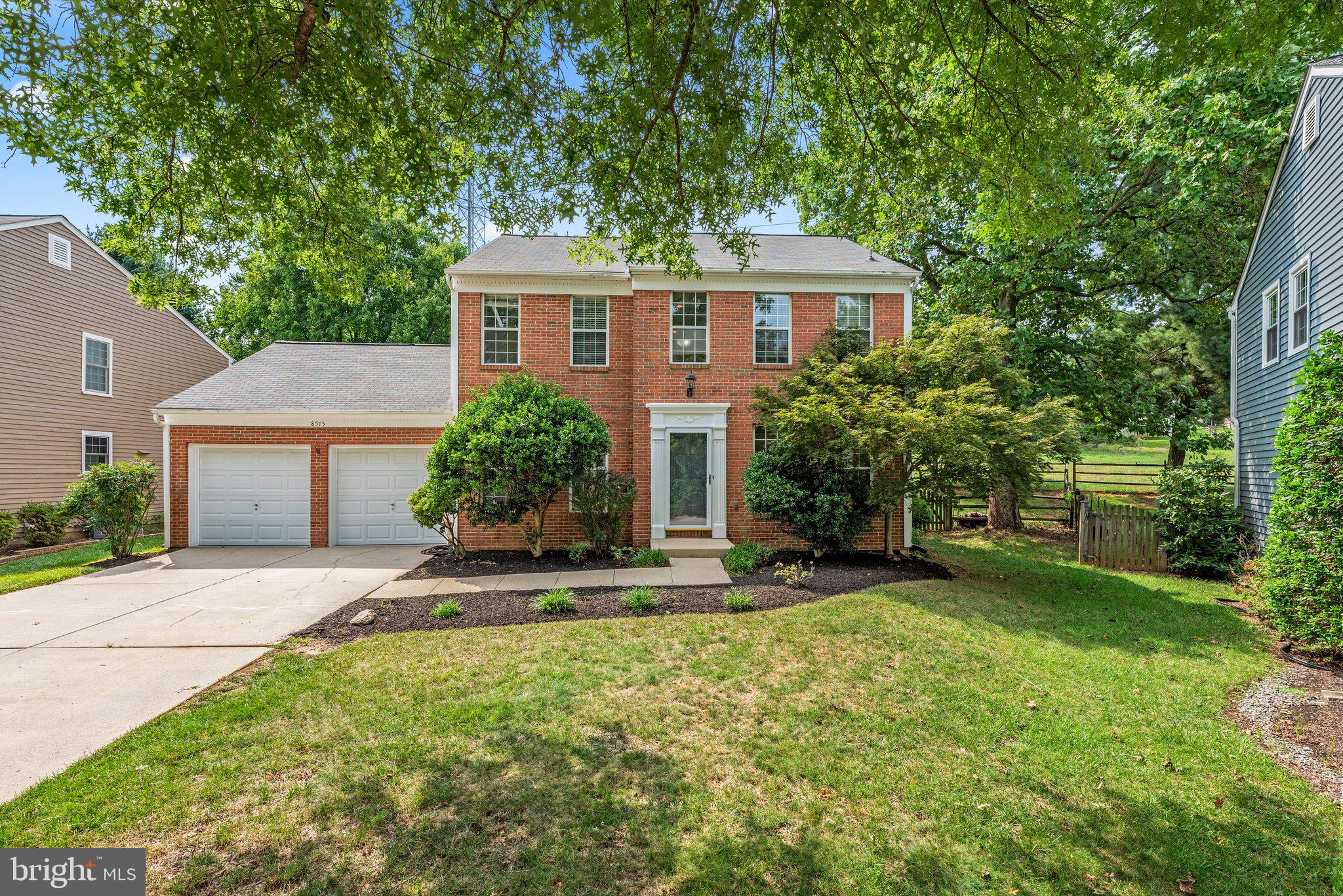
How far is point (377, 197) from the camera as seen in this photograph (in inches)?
205

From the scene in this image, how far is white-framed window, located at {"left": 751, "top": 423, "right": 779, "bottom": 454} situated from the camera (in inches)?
418

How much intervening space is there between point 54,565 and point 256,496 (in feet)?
10.2

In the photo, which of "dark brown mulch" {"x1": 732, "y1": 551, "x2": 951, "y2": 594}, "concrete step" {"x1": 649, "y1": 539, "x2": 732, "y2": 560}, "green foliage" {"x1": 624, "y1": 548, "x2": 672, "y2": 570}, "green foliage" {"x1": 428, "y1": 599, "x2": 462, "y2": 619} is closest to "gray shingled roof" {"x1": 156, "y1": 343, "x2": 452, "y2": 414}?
"green foliage" {"x1": 624, "y1": 548, "x2": 672, "y2": 570}

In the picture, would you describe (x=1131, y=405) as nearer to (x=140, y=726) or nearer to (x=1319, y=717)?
(x=1319, y=717)

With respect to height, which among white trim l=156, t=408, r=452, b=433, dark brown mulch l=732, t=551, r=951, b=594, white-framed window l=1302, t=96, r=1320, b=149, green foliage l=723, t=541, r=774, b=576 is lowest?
dark brown mulch l=732, t=551, r=951, b=594

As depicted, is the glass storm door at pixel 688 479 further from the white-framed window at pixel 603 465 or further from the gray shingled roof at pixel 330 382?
the gray shingled roof at pixel 330 382

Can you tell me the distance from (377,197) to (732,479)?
7291 mm

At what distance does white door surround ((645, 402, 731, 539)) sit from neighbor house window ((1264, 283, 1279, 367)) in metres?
8.85

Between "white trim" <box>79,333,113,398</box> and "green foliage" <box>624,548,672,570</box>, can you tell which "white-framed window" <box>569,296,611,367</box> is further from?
"white trim" <box>79,333,113,398</box>

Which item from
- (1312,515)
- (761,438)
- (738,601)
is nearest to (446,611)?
(738,601)

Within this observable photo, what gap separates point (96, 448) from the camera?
14.2 meters

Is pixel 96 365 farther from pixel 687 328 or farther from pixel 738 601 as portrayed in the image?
pixel 738 601

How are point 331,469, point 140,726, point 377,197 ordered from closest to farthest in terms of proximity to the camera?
1. point 140,726
2. point 377,197
3. point 331,469

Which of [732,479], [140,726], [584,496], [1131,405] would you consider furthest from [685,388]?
[1131,405]
